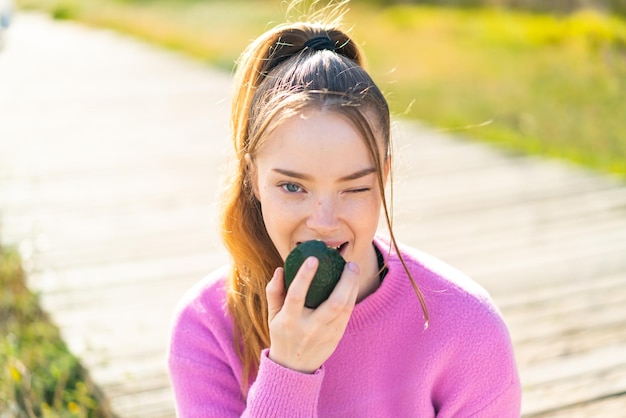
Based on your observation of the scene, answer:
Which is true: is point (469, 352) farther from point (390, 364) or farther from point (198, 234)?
point (198, 234)

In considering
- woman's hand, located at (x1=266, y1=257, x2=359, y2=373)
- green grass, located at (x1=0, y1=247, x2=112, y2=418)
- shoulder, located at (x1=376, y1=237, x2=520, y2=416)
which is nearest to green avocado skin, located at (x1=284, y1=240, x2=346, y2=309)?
woman's hand, located at (x1=266, y1=257, x2=359, y2=373)

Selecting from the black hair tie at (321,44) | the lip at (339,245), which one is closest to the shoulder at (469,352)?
the lip at (339,245)

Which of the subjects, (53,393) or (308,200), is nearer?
(308,200)

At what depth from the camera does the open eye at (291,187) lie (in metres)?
2.06

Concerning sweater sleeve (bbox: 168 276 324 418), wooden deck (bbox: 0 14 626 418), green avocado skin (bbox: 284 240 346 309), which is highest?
green avocado skin (bbox: 284 240 346 309)

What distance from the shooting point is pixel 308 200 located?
2.04m

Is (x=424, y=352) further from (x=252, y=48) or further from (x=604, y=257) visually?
(x=604, y=257)

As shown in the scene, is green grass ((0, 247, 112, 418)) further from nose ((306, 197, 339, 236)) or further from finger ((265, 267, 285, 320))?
nose ((306, 197, 339, 236))

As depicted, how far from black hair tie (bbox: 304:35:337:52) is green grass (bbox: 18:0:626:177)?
1.28 ft

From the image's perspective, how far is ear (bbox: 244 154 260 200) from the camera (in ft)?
7.28

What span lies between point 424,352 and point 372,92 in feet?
1.92

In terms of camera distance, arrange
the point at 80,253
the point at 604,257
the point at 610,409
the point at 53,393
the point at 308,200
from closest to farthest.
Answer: the point at 308,200, the point at 610,409, the point at 53,393, the point at 604,257, the point at 80,253

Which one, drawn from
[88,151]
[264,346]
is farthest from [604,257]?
[88,151]

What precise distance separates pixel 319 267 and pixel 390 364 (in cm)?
47
